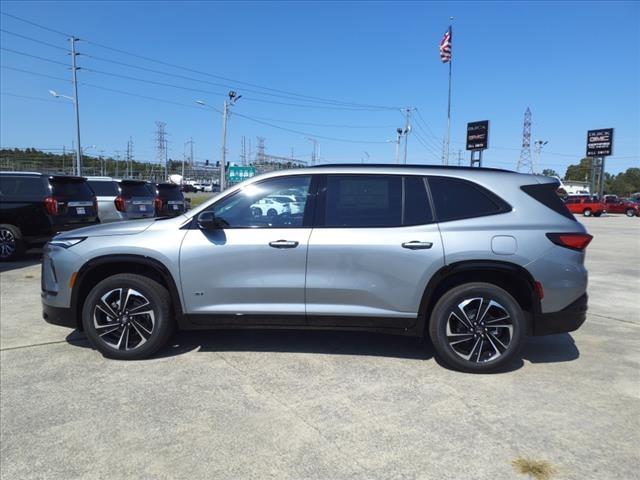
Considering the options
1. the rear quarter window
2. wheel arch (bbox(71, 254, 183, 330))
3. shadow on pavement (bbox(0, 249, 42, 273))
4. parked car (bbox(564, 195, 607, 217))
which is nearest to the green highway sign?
parked car (bbox(564, 195, 607, 217))

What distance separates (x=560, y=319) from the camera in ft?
13.3

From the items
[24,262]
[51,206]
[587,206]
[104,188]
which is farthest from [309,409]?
[587,206]

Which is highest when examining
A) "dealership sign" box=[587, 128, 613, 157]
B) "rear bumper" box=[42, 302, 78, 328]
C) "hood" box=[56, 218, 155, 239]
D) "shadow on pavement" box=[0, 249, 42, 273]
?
"dealership sign" box=[587, 128, 613, 157]

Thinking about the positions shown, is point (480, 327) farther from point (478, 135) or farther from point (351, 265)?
point (478, 135)

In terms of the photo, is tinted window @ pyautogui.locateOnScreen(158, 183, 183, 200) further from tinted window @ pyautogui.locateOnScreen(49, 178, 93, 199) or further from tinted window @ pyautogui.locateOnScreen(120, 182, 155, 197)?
tinted window @ pyautogui.locateOnScreen(49, 178, 93, 199)

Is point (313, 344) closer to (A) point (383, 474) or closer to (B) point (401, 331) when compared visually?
(B) point (401, 331)

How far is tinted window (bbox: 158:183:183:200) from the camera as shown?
14.6m

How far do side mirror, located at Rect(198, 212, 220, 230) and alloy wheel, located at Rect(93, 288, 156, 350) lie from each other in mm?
871

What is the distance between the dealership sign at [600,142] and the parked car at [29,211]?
205 feet

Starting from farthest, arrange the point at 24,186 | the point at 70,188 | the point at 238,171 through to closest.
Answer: the point at 238,171 → the point at 70,188 → the point at 24,186

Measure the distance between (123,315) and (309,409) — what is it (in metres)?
1.98

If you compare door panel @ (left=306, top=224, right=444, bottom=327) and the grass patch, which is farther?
door panel @ (left=306, top=224, right=444, bottom=327)

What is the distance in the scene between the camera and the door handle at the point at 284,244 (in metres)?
4.11

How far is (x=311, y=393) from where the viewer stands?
12.2ft
